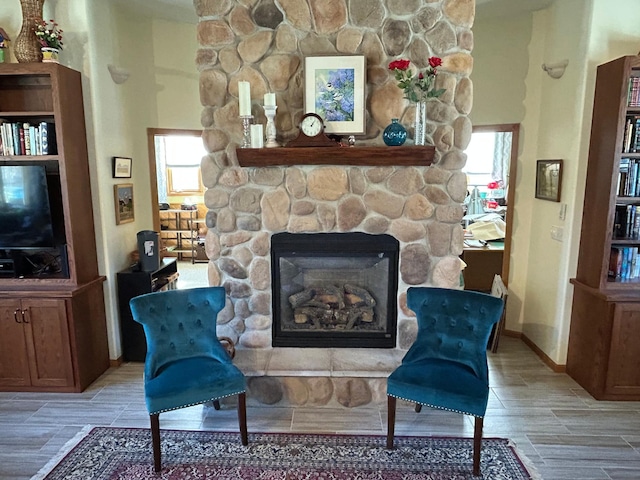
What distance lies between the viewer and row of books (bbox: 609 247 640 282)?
10.8ft

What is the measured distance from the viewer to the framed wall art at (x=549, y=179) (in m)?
3.66

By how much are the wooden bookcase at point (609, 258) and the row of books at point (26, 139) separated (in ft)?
13.6

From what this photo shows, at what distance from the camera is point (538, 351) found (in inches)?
157

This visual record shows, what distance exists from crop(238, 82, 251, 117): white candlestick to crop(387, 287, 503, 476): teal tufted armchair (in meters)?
1.67

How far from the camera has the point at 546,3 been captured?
376 cm

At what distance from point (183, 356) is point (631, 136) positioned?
11.6 ft

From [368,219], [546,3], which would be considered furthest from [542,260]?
[546,3]

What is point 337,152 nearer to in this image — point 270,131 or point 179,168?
point 270,131

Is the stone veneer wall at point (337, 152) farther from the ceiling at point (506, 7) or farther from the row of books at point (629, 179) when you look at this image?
the row of books at point (629, 179)

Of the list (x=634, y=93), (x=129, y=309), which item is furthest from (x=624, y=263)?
(x=129, y=309)

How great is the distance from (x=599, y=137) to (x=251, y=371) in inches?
123

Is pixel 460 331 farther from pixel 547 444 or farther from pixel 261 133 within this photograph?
pixel 261 133

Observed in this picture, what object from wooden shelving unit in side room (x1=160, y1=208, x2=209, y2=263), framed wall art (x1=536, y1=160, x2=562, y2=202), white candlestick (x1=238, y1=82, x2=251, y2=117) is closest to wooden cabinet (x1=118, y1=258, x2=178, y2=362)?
white candlestick (x1=238, y1=82, x2=251, y2=117)

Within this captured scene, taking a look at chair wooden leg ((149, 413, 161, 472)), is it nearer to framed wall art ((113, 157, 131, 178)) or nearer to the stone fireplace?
the stone fireplace
